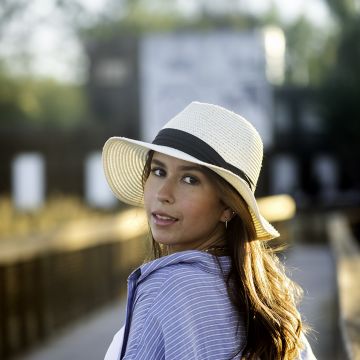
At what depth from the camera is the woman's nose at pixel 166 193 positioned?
2.40 metres

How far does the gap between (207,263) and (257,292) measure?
0.54 ft

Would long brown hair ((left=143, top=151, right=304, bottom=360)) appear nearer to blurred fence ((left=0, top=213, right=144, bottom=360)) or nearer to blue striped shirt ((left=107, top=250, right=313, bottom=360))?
blue striped shirt ((left=107, top=250, right=313, bottom=360))

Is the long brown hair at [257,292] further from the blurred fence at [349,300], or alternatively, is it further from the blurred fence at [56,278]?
the blurred fence at [56,278]

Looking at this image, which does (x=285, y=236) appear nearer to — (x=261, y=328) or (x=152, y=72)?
(x=152, y=72)

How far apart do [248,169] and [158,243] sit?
1.18ft

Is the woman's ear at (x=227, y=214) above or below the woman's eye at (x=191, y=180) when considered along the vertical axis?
below

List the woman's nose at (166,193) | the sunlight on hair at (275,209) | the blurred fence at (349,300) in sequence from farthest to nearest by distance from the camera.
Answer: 1. the sunlight on hair at (275,209)
2. the blurred fence at (349,300)
3. the woman's nose at (166,193)

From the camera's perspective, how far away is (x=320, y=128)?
149ft

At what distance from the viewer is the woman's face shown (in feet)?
7.89

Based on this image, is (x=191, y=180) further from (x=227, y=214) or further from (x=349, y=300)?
(x=349, y=300)

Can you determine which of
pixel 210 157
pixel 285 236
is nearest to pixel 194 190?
pixel 210 157

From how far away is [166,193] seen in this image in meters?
2.40

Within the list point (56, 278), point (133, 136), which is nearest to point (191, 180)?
point (56, 278)

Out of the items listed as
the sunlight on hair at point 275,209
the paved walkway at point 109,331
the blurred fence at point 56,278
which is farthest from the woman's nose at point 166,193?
the sunlight on hair at point 275,209
